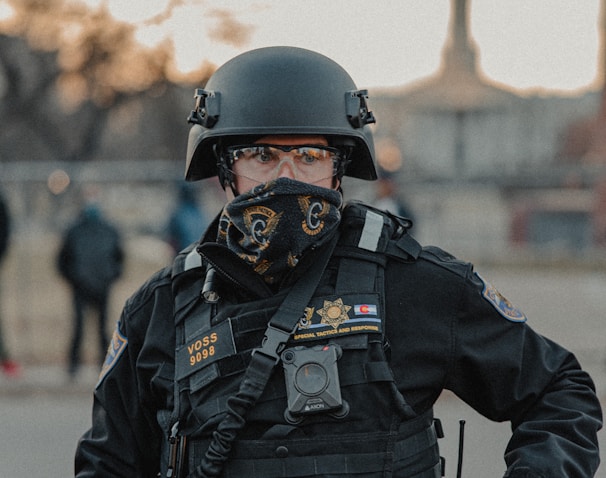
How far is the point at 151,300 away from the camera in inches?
92.6

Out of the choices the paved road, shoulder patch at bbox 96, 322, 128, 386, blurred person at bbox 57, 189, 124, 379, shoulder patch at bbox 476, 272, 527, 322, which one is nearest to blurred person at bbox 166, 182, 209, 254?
blurred person at bbox 57, 189, 124, 379

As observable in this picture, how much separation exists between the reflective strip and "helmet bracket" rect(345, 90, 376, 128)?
283 millimetres

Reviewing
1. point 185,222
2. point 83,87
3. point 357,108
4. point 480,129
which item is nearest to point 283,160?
point 357,108

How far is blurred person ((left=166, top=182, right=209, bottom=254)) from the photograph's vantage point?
26.6ft

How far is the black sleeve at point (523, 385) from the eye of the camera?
210 cm

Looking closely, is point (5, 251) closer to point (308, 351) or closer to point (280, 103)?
Answer: point (280, 103)

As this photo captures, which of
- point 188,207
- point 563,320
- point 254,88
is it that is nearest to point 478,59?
point 563,320

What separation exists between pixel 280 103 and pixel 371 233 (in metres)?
0.40

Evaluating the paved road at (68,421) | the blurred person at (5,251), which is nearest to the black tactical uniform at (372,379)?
the paved road at (68,421)

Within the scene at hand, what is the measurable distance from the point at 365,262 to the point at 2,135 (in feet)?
96.9

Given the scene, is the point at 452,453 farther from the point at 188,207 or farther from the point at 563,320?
the point at 563,320

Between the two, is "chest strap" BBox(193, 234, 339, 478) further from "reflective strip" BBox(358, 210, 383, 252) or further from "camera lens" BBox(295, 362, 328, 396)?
"reflective strip" BBox(358, 210, 383, 252)

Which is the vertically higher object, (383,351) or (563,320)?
(563,320)

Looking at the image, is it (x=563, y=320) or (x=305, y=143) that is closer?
(x=305, y=143)
